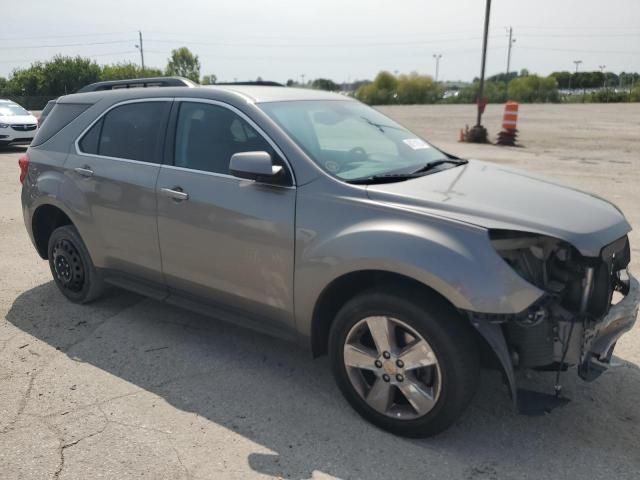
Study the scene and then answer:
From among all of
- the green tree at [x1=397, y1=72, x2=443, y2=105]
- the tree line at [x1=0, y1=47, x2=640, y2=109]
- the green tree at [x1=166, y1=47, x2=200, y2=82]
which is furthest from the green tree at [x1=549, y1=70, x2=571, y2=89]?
the green tree at [x1=166, y1=47, x2=200, y2=82]

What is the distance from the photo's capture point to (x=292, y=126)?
347 centimetres

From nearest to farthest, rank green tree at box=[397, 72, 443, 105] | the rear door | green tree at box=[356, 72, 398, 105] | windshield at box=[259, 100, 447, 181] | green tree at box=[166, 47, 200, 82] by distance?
windshield at box=[259, 100, 447, 181] < the rear door < green tree at box=[397, 72, 443, 105] < green tree at box=[356, 72, 398, 105] < green tree at box=[166, 47, 200, 82]

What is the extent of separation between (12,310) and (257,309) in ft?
8.48

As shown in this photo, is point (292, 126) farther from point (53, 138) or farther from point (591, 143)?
Answer: point (591, 143)

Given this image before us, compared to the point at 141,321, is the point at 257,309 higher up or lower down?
higher up

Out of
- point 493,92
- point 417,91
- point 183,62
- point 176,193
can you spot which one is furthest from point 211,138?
point 183,62

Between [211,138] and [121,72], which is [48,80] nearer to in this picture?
[121,72]

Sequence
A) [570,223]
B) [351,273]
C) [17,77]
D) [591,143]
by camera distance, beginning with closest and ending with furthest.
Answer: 1. [570,223]
2. [351,273]
3. [591,143]
4. [17,77]

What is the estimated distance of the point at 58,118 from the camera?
474 centimetres

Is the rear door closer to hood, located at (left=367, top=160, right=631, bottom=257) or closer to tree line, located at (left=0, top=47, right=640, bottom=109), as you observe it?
hood, located at (left=367, top=160, right=631, bottom=257)

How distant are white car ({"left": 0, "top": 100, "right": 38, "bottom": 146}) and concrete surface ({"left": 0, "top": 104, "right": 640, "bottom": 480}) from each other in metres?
13.7

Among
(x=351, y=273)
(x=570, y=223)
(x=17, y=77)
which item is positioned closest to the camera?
(x=570, y=223)

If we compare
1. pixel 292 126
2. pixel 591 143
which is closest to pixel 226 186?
pixel 292 126

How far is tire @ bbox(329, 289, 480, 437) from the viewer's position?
8.97ft
